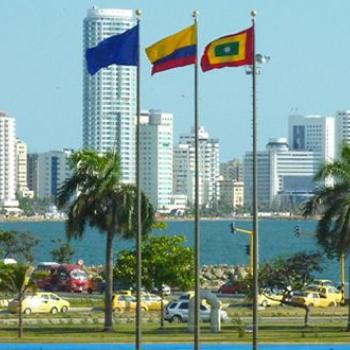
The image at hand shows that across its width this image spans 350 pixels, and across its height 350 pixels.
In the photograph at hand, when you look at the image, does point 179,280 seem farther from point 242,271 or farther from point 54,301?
point 242,271

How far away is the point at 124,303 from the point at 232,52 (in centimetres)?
3153

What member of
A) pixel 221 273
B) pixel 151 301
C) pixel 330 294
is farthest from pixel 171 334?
pixel 221 273

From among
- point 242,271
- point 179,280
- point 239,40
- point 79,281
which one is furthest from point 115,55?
point 242,271

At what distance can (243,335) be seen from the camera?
4638cm

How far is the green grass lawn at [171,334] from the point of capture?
4509 centimetres

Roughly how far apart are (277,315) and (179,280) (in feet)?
15.4

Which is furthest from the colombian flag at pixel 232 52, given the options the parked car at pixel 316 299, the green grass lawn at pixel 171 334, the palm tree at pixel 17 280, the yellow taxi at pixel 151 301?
the parked car at pixel 316 299

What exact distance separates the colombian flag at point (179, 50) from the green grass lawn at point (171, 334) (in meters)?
12.9

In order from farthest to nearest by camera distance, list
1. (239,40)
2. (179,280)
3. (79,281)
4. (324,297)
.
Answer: (79,281)
(324,297)
(179,280)
(239,40)

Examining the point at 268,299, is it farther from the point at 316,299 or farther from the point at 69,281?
the point at 69,281

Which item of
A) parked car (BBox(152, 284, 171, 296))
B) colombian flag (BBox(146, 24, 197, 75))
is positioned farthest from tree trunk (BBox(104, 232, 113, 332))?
colombian flag (BBox(146, 24, 197, 75))

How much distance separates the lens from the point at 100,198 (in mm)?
48469

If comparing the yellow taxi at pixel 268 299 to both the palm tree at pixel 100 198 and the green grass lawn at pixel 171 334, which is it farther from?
the palm tree at pixel 100 198

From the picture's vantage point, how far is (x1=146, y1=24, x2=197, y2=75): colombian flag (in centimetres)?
3369
